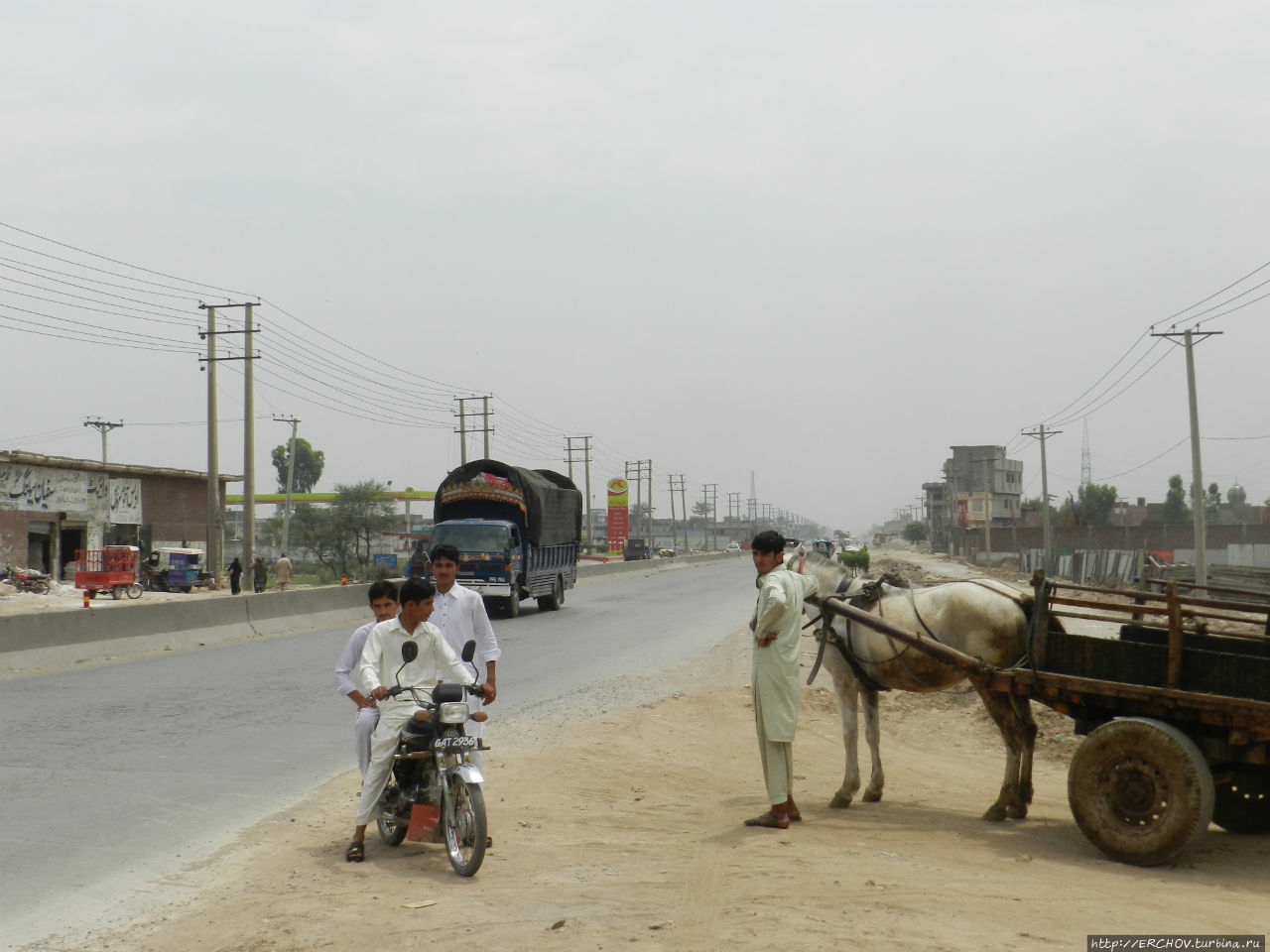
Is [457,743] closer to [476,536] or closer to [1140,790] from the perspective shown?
[1140,790]

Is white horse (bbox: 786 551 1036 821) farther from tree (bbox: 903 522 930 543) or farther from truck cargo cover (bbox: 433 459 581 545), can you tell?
tree (bbox: 903 522 930 543)

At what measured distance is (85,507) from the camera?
45406 millimetres

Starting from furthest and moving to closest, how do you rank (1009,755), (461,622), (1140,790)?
1. (1009,755)
2. (461,622)
3. (1140,790)

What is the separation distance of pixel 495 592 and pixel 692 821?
20.3 meters

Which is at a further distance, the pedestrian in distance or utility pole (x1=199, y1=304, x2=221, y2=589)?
the pedestrian in distance

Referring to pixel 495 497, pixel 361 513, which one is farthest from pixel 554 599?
pixel 361 513

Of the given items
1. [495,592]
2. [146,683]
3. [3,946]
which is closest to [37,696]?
[146,683]

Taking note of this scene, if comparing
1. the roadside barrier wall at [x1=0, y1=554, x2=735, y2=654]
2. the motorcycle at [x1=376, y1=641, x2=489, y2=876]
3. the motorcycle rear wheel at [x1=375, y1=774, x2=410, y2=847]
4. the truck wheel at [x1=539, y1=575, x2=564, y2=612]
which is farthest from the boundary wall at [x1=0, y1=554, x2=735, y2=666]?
the motorcycle at [x1=376, y1=641, x2=489, y2=876]

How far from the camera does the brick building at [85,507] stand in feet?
135

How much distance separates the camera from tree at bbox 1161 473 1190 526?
108300 mm

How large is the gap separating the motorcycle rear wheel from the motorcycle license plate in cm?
61

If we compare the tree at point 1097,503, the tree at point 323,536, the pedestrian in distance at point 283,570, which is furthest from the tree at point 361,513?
the tree at point 1097,503

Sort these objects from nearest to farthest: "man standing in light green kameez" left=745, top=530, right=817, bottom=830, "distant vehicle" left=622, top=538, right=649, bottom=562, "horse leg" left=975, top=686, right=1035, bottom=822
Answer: "man standing in light green kameez" left=745, top=530, right=817, bottom=830
"horse leg" left=975, top=686, right=1035, bottom=822
"distant vehicle" left=622, top=538, right=649, bottom=562

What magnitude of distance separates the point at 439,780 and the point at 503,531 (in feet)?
69.7
